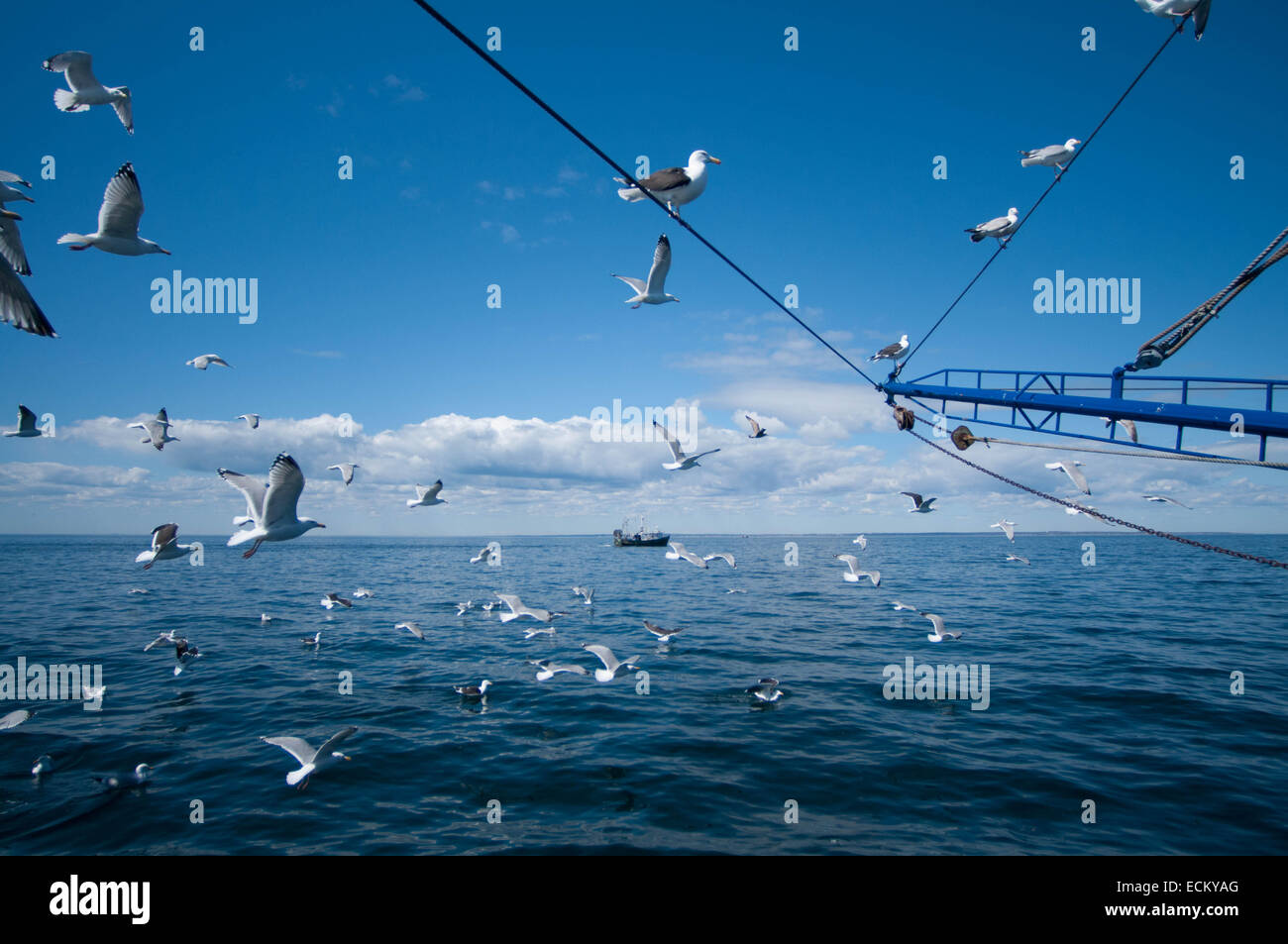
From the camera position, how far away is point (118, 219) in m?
9.62

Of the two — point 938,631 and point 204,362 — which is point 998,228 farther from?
point 204,362

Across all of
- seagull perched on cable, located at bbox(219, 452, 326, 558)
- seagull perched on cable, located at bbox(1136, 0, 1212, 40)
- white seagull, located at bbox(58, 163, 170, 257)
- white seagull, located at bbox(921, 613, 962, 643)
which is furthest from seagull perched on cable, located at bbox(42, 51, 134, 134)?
white seagull, located at bbox(921, 613, 962, 643)

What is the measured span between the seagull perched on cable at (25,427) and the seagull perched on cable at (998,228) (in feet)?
73.8

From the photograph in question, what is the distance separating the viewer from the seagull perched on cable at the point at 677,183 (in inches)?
392

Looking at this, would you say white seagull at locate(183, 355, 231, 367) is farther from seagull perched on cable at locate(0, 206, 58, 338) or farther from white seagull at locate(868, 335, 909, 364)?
white seagull at locate(868, 335, 909, 364)

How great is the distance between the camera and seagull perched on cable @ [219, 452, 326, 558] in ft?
31.0

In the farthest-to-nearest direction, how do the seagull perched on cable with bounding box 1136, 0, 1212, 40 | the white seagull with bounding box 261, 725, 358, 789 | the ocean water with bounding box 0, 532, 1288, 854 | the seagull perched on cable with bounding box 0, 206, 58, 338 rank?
the seagull perched on cable with bounding box 1136, 0, 1212, 40
the white seagull with bounding box 261, 725, 358, 789
the ocean water with bounding box 0, 532, 1288, 854
the seagull perched on cable with bounding box 0, 206, 58, 338

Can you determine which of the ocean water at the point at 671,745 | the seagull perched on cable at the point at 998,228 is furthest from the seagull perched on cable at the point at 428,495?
the seagull perched on cable at the point at 998,228

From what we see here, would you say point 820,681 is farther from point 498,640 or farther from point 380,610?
point 380,610

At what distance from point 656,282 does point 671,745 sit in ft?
29.9

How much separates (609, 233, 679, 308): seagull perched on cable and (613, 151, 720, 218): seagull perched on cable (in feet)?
2.95

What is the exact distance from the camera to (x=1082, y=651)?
21625 millimetres
